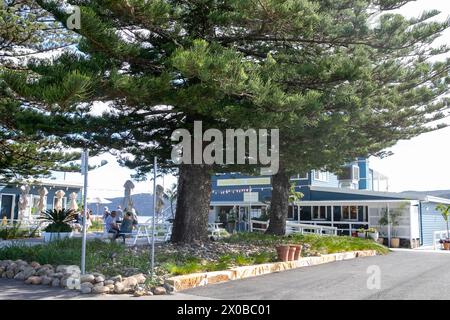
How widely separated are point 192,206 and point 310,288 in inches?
176

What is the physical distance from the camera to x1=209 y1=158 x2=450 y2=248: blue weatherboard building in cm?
2361

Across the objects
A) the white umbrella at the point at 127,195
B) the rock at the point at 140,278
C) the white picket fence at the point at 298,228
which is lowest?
the rock at the point at 140,278

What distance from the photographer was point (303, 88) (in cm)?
1127

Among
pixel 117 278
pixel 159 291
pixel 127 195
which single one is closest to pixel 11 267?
pixel 117 278

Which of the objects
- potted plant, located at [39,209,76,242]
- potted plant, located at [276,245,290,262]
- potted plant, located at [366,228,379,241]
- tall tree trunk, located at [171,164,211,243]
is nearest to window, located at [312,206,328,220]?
potted plant, located at [366,228,379,241]

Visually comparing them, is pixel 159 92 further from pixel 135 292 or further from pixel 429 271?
pixel 429 271

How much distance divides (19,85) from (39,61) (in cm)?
122

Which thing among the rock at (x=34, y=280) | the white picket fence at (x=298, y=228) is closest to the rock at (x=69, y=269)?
the rock at (x=34, y=280)

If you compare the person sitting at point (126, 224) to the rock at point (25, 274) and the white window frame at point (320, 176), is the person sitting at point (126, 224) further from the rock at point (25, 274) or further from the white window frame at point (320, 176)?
the white window frame at point (320, 176)

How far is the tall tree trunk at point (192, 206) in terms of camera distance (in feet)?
39.1

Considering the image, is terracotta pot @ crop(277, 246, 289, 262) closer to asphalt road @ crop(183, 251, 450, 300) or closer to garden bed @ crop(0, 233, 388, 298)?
garden bed @ crop(0, 233, 388, 298)

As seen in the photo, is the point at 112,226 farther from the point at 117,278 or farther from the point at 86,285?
the point at 86,285

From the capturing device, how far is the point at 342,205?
25484 mm
